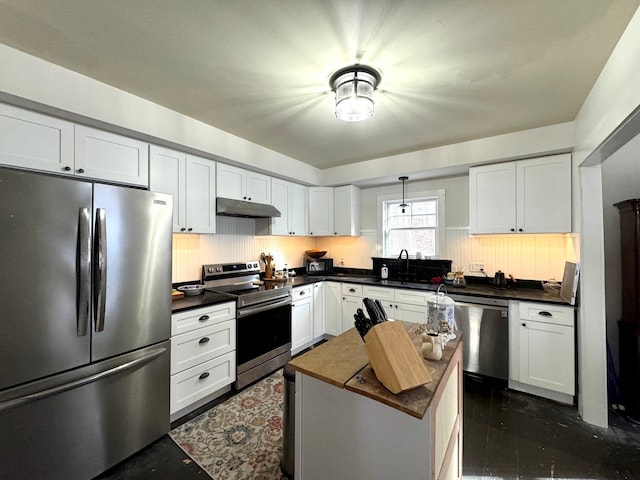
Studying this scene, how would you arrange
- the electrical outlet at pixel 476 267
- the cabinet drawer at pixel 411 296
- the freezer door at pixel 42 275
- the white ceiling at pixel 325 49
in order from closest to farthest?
the white ceiling at pixel 325 49, the freezer door at pixel 42 275, the cabinet drawer at pixel 411 296, the electrical outlet at pixel 476 267

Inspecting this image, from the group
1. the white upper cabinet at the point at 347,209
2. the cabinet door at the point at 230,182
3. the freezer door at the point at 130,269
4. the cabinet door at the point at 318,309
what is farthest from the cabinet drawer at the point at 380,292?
the freezer door at the point at 130,269

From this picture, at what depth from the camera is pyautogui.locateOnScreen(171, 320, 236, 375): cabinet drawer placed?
2152mm

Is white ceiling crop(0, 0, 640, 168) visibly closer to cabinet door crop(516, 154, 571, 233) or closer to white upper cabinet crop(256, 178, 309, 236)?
cabinet door crop(516, 154, 571, 233)

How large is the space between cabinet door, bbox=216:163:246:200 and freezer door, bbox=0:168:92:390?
128 centimetres

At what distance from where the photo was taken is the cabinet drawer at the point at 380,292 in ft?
11.0

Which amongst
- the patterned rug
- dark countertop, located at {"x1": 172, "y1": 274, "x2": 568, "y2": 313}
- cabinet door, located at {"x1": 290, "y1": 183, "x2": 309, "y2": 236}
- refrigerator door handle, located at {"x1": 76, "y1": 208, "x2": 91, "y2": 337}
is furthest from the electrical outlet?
refrigerator door handle, located at {"x1": 76, "y1": 208, "x2": 91, "y2": 337}

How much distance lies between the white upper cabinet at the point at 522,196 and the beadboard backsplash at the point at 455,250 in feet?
0.97

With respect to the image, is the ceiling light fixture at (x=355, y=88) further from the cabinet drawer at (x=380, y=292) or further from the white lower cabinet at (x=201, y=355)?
the cabinet drawer at (x=380, y=292)

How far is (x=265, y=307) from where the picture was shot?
2.89 m

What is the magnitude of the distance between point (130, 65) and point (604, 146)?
3.08 m

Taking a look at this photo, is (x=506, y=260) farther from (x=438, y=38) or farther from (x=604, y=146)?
(x=438, y=38)

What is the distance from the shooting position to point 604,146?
1.77m

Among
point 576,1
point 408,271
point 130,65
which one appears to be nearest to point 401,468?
point 576,1

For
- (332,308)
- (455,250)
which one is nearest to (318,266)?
(332,308)
